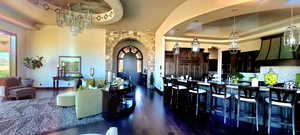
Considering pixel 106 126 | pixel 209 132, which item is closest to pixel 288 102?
pixel 209 132

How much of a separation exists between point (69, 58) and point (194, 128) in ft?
25.1

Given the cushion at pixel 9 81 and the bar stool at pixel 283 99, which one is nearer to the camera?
the bar stool at pixel 283 99

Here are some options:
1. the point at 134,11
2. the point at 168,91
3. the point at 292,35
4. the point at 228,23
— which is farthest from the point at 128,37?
the point at 292,35

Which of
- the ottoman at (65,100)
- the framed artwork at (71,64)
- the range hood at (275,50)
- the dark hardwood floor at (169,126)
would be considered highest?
the range hood at (275,50)

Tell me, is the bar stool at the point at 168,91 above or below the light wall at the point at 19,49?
below

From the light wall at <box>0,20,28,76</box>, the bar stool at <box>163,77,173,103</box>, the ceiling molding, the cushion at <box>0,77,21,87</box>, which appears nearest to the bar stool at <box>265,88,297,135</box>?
the bar stool at <box>163,77,173,103</box>

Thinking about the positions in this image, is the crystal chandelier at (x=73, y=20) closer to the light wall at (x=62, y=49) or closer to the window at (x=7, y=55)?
the light wall at (x=62, y=49)

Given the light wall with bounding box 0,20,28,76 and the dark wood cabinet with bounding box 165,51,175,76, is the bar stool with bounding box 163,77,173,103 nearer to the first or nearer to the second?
the dark wood cabinet with bounding box 165,51,175,76

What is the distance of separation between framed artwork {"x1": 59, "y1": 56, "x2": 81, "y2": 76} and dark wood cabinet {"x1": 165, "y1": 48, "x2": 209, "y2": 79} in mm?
4851

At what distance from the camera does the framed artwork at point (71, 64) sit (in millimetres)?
8539

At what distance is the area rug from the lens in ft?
10.8

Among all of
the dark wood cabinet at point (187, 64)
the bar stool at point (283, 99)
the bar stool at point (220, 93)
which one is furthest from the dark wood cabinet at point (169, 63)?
the bar stool at point (283, 99)

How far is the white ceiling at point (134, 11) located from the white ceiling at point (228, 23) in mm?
806

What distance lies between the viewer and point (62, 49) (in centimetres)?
859
